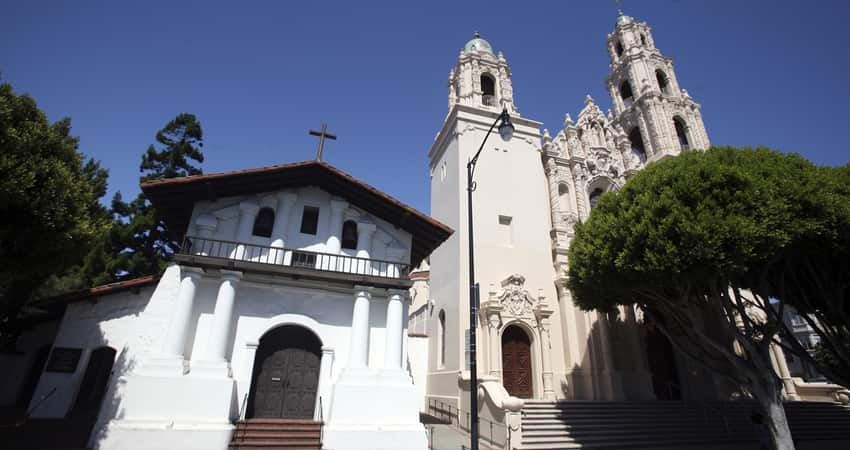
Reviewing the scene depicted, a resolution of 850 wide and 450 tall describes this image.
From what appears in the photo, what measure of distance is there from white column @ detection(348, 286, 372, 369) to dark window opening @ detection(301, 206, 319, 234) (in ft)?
10.5

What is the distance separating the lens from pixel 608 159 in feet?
91.8

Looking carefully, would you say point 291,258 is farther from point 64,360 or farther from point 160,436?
point 64,360

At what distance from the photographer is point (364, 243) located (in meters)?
15.2

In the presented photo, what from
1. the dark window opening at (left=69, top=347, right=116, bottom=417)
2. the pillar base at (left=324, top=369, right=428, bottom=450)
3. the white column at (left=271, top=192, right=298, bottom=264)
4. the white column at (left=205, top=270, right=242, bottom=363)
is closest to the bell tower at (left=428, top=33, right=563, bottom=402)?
the pillar base at (left=324, top=369, right=428, bottom=450)

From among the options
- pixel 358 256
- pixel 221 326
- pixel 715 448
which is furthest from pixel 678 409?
pixel 221 326

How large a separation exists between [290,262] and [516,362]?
12.1 m

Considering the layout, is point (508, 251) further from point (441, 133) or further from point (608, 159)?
point (608, 159)

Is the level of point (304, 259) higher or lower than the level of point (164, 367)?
higher

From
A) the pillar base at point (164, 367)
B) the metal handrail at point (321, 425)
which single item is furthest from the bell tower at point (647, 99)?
the pillar base at point (164, 367)

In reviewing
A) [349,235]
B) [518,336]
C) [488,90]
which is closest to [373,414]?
[349,235]

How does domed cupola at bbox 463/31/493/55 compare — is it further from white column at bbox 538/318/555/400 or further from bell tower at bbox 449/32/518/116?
white column at bbox 538/318/555/400

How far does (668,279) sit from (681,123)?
28972mm

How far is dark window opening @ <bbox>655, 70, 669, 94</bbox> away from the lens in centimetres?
3681

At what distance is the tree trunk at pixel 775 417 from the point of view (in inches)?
462
